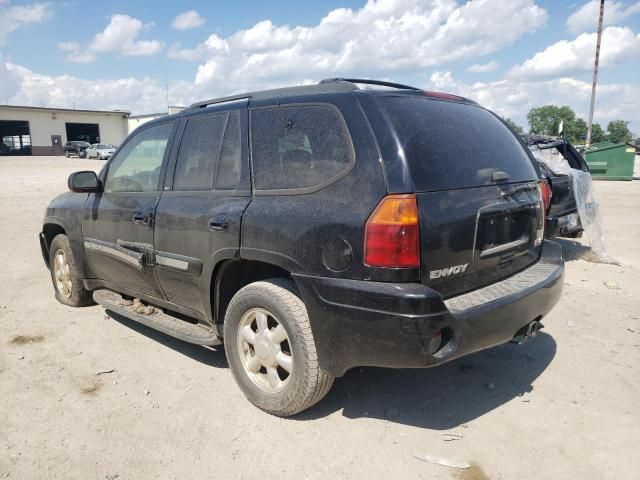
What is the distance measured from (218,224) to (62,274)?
2.89 m

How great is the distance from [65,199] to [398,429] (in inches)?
156

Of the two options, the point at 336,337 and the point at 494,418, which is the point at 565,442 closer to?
the point at 494,418

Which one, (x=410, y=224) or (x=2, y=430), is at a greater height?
(x=410, y=224)

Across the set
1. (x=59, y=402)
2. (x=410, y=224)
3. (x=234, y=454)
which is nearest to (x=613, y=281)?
(x=410, y=224)

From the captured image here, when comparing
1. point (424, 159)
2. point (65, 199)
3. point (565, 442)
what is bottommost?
point (565, 442)

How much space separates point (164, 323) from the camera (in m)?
3.86

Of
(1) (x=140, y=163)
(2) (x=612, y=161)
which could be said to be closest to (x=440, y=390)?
(1) (x=140, y=163)

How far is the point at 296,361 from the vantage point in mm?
2867

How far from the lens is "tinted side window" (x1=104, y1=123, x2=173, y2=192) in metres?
4.02

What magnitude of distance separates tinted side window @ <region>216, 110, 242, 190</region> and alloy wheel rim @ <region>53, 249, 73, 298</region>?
8.42 feet

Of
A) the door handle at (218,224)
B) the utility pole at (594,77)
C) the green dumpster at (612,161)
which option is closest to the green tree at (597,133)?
the utility pole at (594,77)

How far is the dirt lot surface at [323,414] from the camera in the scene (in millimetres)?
2668

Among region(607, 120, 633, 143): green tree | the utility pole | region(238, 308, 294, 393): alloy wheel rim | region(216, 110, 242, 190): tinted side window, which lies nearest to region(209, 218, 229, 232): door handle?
region(216, 110, 242, 190): tinted side window

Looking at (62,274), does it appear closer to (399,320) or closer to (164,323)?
(164,323)
